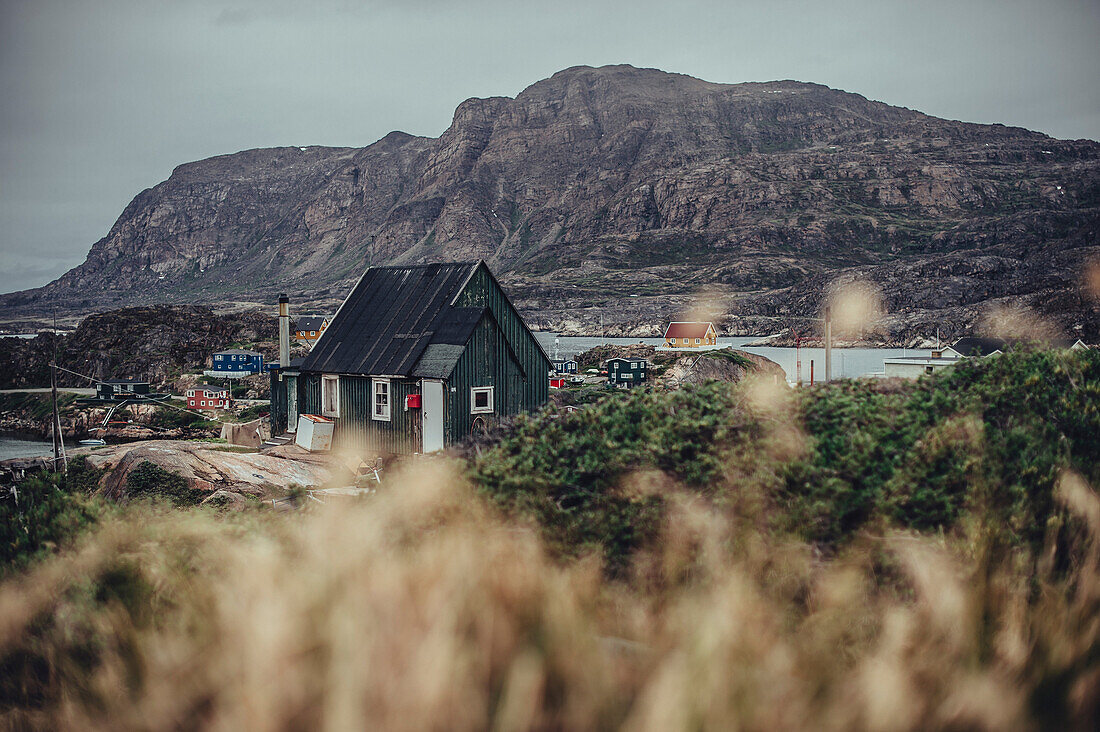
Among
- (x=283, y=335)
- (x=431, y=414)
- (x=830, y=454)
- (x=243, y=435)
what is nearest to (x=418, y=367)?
(x=431, y=414)

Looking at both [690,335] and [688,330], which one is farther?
[688,330]

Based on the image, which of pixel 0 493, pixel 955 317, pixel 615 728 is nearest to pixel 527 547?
pixel 615 728

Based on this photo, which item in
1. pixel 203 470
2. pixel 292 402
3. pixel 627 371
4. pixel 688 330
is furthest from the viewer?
pixel 688 330

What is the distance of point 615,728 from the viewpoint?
2.49 m

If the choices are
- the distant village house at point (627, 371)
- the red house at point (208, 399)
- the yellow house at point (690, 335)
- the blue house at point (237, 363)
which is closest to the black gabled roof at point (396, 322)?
the distant village house at point (627, 371)

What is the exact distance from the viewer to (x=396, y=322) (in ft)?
73.7

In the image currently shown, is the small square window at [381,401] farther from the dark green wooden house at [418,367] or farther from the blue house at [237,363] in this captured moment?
the blue house at [237,363]

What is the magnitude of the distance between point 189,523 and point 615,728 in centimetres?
378

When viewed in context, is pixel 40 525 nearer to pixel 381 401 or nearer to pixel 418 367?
pixel 418 367

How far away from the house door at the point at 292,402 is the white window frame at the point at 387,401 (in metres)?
3.71

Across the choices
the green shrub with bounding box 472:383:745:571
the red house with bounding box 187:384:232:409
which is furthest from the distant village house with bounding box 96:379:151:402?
the green shrub with bounding box 472:383:745:571

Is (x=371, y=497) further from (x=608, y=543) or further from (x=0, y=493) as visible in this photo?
(x=0, y=493)

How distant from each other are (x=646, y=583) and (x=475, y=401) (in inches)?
677

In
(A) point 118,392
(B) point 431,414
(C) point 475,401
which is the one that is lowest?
(A) point 118,392
